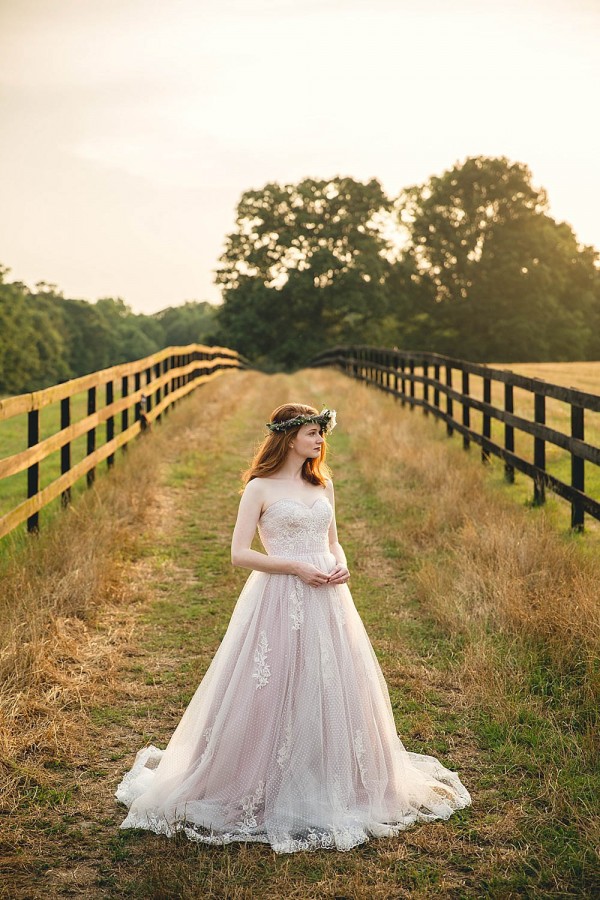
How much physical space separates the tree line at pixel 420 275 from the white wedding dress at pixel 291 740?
43613 millimetres

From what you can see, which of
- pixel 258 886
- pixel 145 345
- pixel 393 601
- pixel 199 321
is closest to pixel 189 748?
pixel 258 886

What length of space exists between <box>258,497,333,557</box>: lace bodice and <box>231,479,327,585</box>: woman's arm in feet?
0.16

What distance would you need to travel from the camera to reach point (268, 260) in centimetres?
4844

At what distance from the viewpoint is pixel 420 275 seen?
2042 inches

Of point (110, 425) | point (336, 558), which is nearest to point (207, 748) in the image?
point (336, 558)

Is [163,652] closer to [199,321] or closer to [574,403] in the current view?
[574,403]

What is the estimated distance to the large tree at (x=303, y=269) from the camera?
47312 mm

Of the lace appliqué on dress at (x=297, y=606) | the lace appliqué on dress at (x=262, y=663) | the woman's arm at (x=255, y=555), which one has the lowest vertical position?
the lace appliqué on dress at (x=262, y=663)

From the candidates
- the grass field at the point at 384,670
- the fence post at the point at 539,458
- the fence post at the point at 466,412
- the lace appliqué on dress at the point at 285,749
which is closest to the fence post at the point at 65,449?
the grass field at the point at 384,670

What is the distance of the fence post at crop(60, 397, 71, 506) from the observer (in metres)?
8.16

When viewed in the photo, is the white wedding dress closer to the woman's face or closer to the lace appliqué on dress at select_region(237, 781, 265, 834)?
the lace appliqué on dress at select_region(237, 781, 265, 834)

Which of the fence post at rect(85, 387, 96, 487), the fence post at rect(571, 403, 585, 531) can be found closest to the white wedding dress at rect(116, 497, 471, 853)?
the fence post at rect(571, 403, 585, 531)

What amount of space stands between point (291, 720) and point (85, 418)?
5791 millimetres

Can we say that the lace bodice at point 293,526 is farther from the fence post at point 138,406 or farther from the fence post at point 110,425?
the fence post at point 138,406
